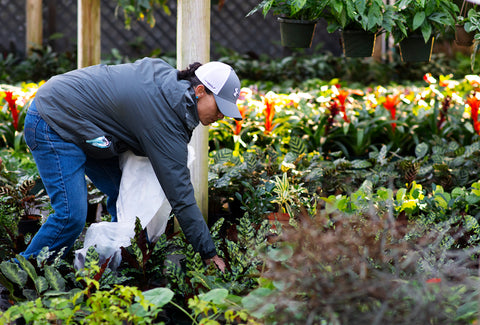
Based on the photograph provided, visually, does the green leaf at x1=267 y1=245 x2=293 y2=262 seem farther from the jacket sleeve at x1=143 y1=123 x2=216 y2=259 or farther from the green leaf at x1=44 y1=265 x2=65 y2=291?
the green leaf at x1=44 y1=265 x2=65 y2=291

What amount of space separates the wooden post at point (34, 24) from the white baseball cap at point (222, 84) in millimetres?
6823

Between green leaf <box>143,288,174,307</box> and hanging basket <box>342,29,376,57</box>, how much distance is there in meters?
2.11

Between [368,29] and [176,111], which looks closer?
[176,111]

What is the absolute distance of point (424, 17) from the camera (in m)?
3.64

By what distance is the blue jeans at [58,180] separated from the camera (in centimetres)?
289

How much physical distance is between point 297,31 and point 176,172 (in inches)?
60.0

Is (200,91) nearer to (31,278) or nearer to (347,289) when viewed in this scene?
(31,278)

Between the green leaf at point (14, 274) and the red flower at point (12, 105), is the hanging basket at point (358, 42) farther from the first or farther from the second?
the red flower at point (12, 105)

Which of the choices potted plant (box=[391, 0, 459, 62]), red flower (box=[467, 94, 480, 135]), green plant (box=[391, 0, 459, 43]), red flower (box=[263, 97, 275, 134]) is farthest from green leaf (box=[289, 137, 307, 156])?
red flower (box=[467, 94, 480, 135])

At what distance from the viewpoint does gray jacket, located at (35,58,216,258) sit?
2.70 meters

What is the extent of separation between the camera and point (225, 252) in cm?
300

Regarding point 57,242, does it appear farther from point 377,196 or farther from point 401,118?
point 401,118

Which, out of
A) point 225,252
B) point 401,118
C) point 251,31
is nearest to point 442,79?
point 401,118

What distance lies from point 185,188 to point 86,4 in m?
2.77
